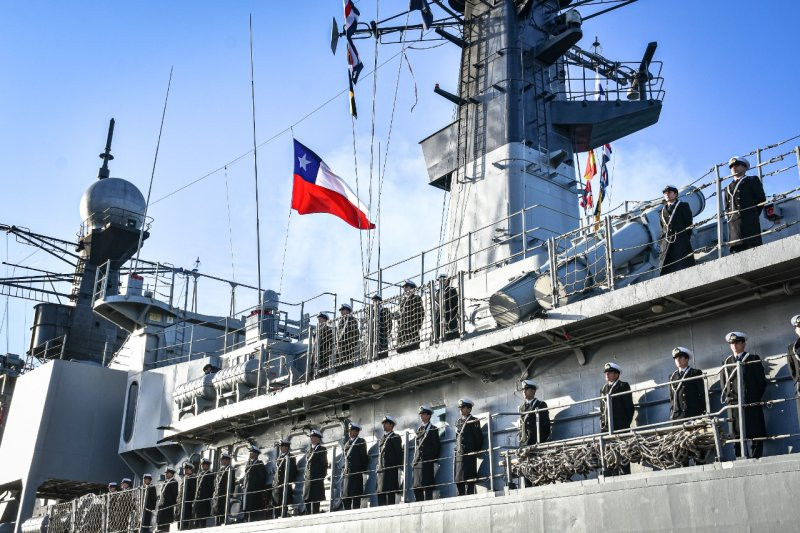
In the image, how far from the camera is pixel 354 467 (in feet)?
39.5

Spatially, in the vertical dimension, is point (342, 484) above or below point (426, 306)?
below

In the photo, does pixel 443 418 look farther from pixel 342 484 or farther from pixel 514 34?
pixel 514 34

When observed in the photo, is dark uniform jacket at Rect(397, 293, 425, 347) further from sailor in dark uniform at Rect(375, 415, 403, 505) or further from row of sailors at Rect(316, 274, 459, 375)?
sailor in dark uniform at Rect(375, 415, 403, 505)

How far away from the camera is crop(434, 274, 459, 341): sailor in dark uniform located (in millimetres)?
11523

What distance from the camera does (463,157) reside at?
48.9 feet

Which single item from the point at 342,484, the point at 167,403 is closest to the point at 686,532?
the point at 342,484

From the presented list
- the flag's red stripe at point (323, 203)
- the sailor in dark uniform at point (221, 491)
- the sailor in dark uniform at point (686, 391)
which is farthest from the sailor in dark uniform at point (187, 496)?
the sailor in dark uniform at point (686, 391)

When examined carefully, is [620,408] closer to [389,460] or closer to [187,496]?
[389,460]

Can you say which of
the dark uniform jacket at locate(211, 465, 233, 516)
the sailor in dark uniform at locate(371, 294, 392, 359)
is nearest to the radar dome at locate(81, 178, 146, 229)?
the dark uniform jacket at locate(211, 465, 233, 516)

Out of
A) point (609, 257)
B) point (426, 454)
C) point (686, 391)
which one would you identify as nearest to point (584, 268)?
point (609, 257)

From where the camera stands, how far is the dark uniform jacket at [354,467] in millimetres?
11969

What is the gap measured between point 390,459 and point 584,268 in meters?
3.50

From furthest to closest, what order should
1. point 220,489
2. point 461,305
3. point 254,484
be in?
point 220,489 → point 254,484 → point 461,305

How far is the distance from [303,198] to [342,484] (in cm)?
569
